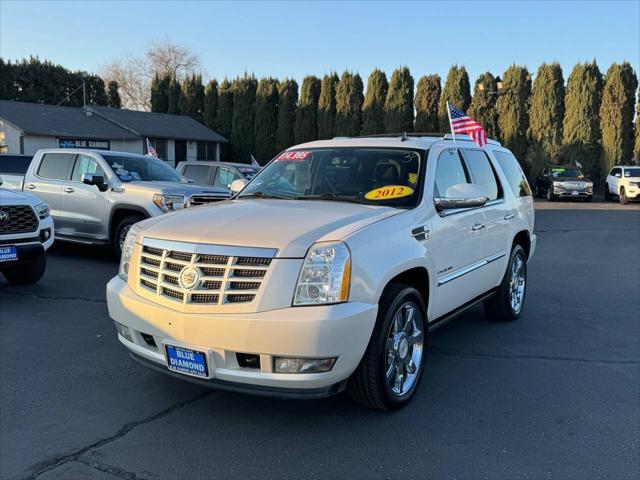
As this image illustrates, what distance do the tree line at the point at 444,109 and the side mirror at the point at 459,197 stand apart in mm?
30911

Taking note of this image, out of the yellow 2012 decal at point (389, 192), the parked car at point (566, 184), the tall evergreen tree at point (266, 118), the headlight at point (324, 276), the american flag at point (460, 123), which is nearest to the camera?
the headlight at point (324, 276)

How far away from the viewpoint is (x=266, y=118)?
4122 cm

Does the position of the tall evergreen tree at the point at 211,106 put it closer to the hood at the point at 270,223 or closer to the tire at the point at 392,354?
the hood at the point at 270,223

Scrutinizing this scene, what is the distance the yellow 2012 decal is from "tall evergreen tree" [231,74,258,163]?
1493 inches

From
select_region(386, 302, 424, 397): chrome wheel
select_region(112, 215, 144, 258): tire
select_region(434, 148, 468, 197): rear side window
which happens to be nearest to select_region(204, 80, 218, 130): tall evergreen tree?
select_region(112, 215, 144, 258): tire

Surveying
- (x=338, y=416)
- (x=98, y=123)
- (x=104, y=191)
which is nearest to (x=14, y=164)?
(x=104, y=191)

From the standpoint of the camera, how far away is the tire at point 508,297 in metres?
6.25

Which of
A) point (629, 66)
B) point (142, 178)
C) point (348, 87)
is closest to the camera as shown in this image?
point (142, 178)

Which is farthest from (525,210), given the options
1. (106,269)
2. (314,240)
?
(106,269)

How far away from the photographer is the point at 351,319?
343 cm

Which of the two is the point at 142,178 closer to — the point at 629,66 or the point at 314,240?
the point at 314,240

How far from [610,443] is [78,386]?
12.2 ft

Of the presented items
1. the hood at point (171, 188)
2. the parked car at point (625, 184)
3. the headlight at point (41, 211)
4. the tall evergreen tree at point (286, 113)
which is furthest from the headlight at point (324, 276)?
the tall evergreen tree at point (286, 113)

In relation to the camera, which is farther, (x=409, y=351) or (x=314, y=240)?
(x=409, y=351)
